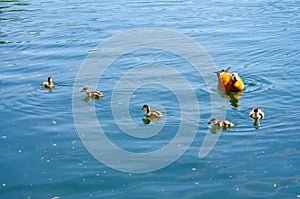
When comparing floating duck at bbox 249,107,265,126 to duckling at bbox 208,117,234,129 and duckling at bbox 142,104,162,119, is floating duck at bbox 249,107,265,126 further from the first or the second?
duckling at bbox 142,104,162,119

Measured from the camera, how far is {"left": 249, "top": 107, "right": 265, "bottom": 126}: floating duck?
1105cm

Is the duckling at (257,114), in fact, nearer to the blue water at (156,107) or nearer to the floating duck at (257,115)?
the floating duck at (257,115)

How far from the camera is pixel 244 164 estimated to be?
9.36 m

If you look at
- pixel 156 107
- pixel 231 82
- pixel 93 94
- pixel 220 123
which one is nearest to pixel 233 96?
pixel 231 82

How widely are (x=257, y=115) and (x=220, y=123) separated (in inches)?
32.5

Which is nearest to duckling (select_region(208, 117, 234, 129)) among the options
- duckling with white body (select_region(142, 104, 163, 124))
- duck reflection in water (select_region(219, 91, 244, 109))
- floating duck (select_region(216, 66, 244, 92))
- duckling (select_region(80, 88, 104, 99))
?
duckling with white body (select_region(142, 104, 163, 124))

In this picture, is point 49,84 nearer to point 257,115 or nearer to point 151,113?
point 151,113

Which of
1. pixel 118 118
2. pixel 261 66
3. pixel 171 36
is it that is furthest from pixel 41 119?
pixel 171 36

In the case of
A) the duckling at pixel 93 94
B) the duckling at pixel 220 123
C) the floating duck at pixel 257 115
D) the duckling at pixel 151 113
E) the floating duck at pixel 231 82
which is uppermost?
the floating duck at pixel 231 82

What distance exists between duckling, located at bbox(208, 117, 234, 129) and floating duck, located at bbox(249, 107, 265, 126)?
482 millimetres

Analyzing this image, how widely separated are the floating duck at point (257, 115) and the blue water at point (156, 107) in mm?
111

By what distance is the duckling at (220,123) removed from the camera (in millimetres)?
10797

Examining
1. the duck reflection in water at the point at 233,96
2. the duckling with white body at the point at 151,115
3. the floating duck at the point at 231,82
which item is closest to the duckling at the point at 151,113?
the duckling with white body at the point at 151,115

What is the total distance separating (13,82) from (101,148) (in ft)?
17.9
